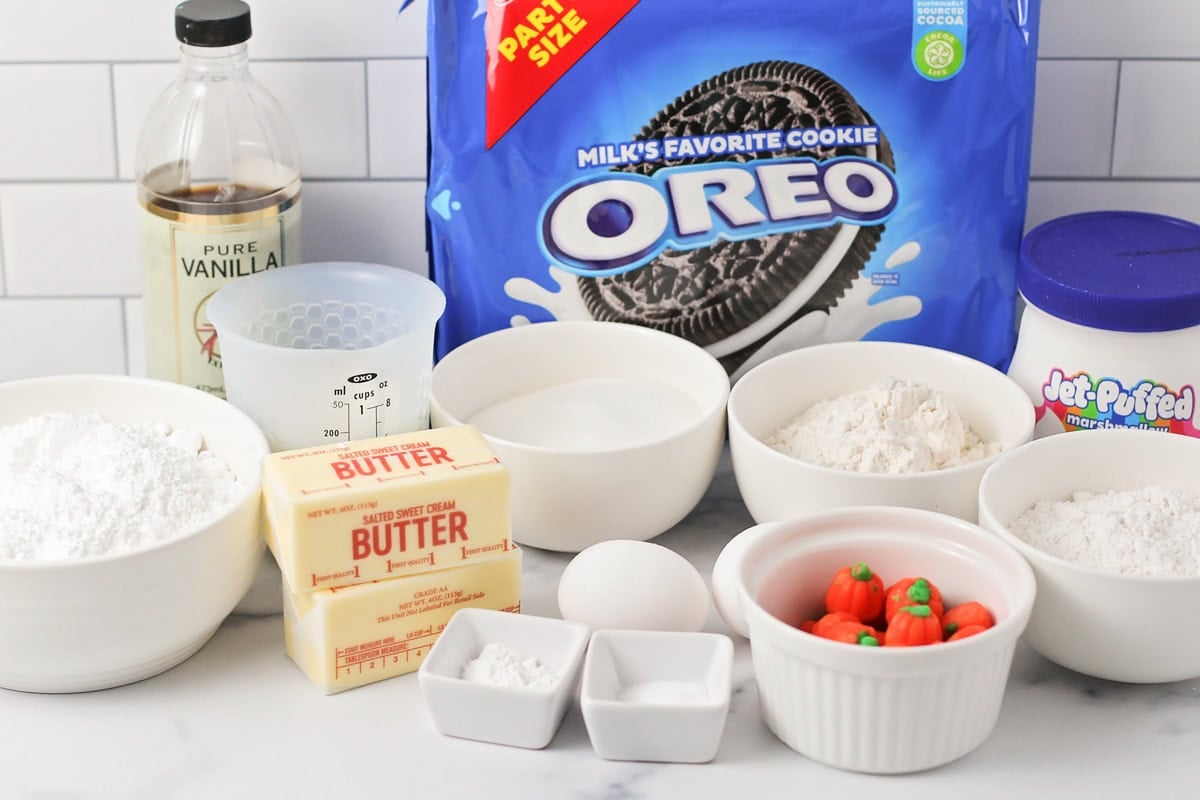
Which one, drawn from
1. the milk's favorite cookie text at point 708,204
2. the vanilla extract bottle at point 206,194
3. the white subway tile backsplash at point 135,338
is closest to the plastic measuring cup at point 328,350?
the vanilla extract bottle at point 206,194

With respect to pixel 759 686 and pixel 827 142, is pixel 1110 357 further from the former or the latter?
pixel 759 686

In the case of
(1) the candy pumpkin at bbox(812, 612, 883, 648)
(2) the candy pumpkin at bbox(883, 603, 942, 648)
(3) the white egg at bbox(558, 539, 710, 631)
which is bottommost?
(3) the white egg at bbox(558, 539, 710, 631)

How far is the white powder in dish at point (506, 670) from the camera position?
0.83 metres

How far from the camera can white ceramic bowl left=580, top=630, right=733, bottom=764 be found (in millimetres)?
792

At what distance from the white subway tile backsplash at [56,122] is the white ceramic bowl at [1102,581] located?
759 mm

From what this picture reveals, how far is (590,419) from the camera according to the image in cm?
105

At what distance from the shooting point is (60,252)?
4.00ft

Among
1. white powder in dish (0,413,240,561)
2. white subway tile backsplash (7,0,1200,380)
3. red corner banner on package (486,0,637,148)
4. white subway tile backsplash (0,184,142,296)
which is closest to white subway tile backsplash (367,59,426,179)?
white subway tile backsplash (7,0,1200,380)

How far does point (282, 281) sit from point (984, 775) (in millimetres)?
596

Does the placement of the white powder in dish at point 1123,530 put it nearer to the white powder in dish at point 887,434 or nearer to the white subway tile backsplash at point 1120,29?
the white powder in dish at point 887,434

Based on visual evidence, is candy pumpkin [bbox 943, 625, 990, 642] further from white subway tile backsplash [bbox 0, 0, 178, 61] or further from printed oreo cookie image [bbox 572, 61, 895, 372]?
white subway tile backsplash [bbox 0, 0, 178, 61]

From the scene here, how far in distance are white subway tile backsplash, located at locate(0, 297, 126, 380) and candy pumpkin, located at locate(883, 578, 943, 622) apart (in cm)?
74

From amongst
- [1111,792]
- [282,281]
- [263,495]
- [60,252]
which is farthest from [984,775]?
[60,252]

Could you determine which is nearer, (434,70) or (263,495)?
(263,495)
